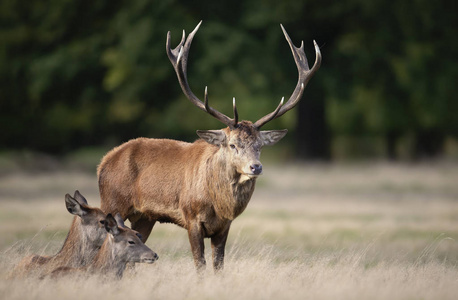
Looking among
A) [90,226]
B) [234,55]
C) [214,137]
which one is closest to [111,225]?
[90,226]

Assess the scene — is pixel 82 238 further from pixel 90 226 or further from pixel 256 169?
pixel 256 169

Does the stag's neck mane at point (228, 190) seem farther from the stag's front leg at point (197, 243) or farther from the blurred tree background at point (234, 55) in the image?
the blurred tree background at point (234, 55)

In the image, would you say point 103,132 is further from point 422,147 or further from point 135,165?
point 135,165

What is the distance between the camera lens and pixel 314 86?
74.3 ft

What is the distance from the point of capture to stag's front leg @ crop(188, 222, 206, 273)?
25.2ft

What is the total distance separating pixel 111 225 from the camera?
686 cm

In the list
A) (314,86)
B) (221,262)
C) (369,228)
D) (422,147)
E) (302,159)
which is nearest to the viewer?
(221,262)

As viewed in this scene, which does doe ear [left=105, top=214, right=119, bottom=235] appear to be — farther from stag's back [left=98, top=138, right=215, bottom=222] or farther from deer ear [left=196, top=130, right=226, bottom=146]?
deer ear [left=196, top=130, right=226, bottom=146]

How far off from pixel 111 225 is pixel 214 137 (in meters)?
1.53

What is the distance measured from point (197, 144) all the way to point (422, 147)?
24.7m

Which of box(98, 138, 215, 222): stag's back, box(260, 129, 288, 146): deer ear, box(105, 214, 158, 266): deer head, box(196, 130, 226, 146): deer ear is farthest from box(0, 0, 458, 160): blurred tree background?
box(105, 214, 158, 266): deer head

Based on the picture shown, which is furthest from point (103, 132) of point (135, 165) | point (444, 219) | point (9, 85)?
point (135, 165)

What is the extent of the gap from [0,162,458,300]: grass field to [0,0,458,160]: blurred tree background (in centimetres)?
258

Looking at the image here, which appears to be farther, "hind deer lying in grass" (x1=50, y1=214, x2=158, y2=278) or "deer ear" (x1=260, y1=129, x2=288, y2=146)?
"deer ear" (x1=260, y1=129, x2=288, y2=146)
